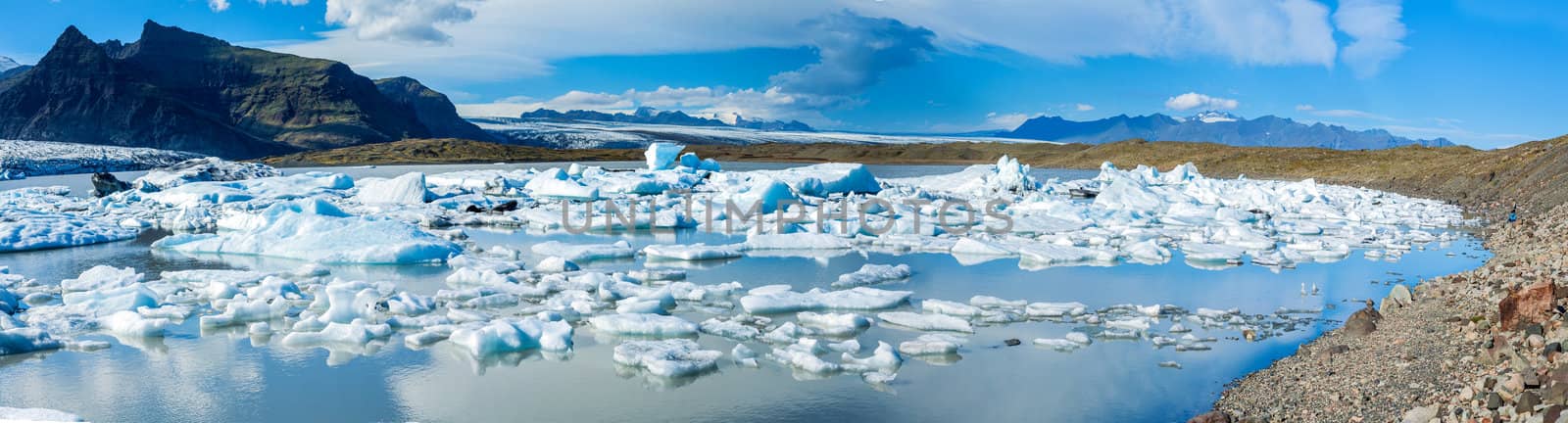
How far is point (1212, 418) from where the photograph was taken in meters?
5.26

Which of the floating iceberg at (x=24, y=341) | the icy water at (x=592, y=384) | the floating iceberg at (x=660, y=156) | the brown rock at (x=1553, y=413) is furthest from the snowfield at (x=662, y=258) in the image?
the floating iceberg at (x=660, y=156)

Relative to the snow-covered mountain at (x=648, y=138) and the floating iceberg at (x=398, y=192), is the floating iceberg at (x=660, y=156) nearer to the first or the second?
the floating iceberg at (x=398, y=192)

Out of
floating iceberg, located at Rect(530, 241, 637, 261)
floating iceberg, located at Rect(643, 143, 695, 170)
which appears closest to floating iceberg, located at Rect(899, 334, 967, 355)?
floating iceberg, located at Rect(530, 241, 637, 261)

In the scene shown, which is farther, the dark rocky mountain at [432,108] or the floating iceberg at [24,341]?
the dark rocky mountain at [432,108]

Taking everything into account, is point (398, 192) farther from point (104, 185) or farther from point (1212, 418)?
point (1212, 418)

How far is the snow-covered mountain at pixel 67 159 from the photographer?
49.5m

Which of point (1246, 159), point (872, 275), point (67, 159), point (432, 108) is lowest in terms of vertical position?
point (872, 275)

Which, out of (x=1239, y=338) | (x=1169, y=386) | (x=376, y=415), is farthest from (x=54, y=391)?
(x=1239, y=338)

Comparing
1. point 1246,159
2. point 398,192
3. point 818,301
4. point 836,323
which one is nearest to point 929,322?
point 836,323

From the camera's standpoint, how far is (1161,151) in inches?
2372

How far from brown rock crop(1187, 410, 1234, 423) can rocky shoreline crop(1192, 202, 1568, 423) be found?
0.04ft

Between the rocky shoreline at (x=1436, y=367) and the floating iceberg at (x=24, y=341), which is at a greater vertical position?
the rocky shoreline at (x=1436, y=367)

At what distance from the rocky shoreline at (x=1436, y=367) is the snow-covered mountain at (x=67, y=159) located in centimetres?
5623

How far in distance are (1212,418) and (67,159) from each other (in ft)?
217
